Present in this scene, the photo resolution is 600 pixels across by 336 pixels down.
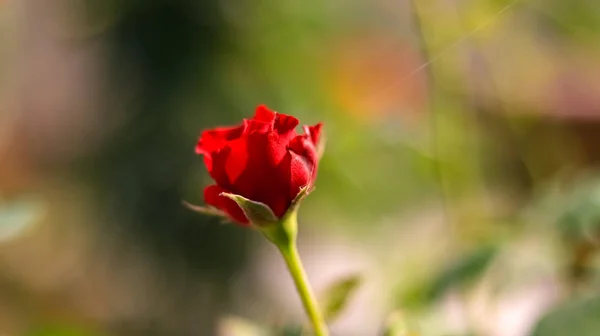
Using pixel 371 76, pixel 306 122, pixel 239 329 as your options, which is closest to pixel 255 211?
pixel 239 329

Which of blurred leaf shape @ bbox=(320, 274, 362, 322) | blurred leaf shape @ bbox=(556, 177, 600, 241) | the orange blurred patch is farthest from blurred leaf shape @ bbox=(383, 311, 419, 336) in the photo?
the orange blurred patch

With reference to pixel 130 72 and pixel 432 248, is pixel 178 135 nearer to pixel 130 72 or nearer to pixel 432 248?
pixel 130 72

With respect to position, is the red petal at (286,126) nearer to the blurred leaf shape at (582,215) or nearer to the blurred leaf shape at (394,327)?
the blurred leaf shape at (394,327)

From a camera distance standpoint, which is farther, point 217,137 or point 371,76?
point 371,76

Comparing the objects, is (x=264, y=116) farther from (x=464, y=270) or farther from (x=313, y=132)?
(x=464, y=270)

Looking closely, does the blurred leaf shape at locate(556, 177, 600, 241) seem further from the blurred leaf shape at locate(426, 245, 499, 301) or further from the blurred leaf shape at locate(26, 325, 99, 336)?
the blurred leaf shape at locate(26, 325, 99, 336)

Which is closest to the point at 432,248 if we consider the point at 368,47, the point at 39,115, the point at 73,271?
the point at 368,47
